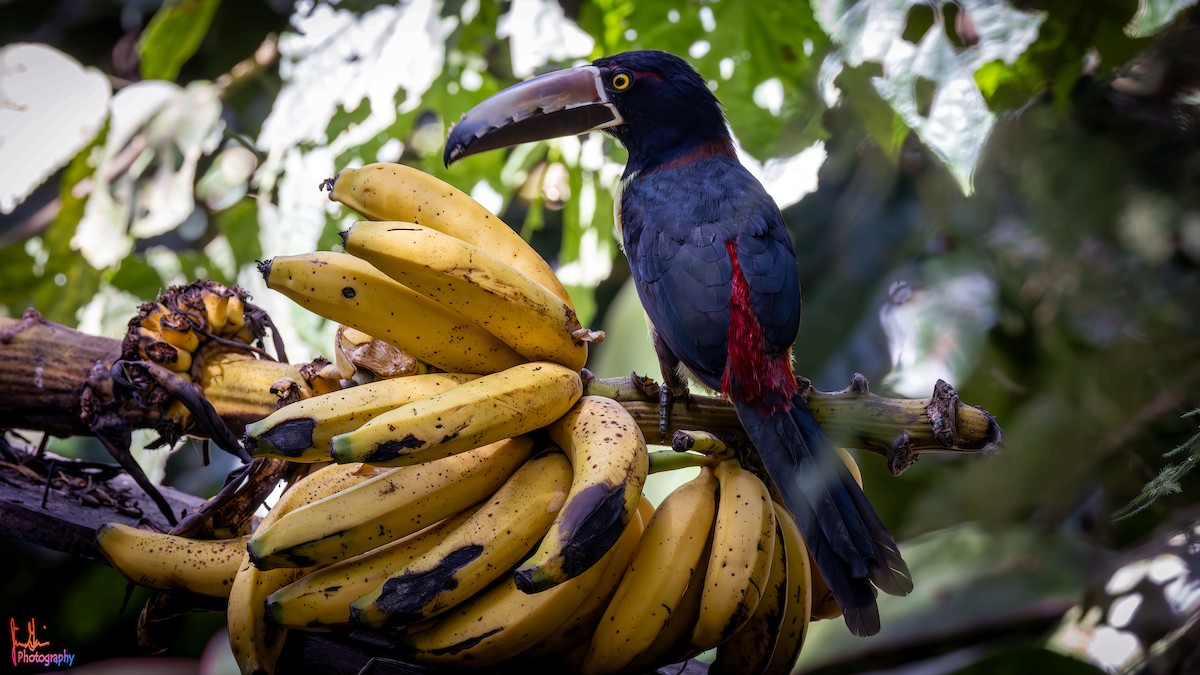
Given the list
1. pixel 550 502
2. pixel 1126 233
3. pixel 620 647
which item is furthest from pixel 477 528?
pixel 1126 233

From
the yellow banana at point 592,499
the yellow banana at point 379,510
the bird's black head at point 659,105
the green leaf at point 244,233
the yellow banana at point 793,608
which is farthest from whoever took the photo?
the green leaf at point 244,233

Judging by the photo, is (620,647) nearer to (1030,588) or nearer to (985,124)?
(1030,588)

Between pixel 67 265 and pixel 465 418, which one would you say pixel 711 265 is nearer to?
pixel 465 418

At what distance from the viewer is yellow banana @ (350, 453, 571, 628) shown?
87 centimetres

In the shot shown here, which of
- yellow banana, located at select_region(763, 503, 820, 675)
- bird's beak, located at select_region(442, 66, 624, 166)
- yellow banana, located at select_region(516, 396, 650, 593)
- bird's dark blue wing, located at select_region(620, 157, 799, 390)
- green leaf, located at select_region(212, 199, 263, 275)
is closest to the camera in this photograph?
yellow banana, located at select_region(516, 396, 650, 593)

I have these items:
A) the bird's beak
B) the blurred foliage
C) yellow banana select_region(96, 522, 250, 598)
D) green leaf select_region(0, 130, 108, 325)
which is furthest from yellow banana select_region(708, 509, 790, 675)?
green leaf select_region(0, 130, 108, 325)

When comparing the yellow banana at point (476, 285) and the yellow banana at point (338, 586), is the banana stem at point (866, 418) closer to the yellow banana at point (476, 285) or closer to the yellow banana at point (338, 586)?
the yellow banana at point (476, 285)

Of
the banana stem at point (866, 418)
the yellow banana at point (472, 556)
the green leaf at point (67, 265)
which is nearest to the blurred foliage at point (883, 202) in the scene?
the green leaf at point (67, 265)

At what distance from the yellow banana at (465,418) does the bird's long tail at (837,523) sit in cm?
26

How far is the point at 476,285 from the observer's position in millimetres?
965

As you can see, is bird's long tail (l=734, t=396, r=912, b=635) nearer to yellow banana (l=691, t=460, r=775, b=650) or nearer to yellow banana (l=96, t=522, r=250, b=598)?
yellow banana (l=691, t=460, r=775, b=650)

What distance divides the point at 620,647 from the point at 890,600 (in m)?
0.90

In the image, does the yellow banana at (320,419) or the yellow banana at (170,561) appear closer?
the yellow banana at (320,419)

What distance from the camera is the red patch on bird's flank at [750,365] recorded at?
3.56ft
